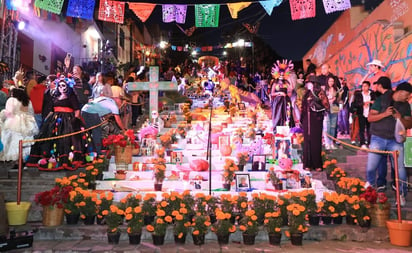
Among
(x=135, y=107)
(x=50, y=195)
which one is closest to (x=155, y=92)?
(x=135, y=107)

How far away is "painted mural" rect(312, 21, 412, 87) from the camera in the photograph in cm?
1091

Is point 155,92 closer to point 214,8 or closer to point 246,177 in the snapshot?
point 214,8

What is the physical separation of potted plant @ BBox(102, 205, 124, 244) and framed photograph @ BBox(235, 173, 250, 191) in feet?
7.95

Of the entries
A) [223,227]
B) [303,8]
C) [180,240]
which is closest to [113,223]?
[180,240]

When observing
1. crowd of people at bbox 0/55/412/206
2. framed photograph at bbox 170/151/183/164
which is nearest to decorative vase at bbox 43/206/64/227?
crowd of people at bbox 0/55/412/206

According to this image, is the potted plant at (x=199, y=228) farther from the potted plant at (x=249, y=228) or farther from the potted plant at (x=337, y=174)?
the potted plant at (x=337, y=174)

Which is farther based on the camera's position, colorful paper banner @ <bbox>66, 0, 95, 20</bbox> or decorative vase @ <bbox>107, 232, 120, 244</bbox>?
colorful paper banner @ <bbox>66, 0, 95, 20</bbox>

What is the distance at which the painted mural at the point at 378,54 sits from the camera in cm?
1091

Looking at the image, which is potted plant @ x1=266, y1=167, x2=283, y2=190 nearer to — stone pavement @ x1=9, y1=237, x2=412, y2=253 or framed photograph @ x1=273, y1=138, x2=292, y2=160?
framed photograph @ x1=273, y1=138, x2=292, y2=160

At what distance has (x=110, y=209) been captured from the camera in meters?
5.20

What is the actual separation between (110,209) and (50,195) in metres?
1.01

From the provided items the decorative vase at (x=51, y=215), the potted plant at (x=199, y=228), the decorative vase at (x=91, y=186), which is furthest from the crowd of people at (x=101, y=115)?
the potted plant at (x=199, y=228)

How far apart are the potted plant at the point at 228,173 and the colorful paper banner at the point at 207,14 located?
18.8 feet

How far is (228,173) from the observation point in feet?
22.0
